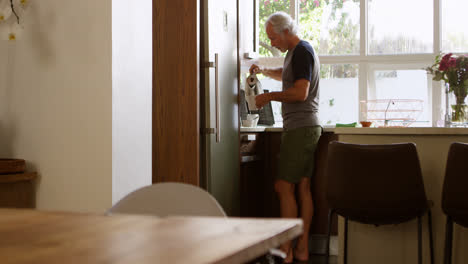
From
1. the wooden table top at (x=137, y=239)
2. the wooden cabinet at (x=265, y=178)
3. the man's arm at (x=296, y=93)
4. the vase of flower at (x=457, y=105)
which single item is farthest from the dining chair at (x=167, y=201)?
the wooden cabinet at (x=265, y=178)

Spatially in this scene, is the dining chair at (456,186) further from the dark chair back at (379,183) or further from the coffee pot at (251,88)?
the coffee pot at (251,88)

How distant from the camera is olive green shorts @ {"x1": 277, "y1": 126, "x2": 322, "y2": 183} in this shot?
3570 mm

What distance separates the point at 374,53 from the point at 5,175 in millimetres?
Result: 3741

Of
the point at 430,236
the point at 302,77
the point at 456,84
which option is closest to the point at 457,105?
the point at 456,84

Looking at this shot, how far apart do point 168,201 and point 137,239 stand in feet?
1.59

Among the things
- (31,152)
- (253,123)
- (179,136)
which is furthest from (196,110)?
(253,123)

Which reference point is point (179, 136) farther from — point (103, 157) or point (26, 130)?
point (26, 130)

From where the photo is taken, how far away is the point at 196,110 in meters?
2.98

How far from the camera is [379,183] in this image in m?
2.60

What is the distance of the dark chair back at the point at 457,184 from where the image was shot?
8.07ft

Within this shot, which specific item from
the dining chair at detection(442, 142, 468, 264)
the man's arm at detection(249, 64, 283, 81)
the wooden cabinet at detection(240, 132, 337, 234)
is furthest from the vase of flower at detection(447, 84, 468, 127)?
the man's arm at detection(249, 64, 283, 81)

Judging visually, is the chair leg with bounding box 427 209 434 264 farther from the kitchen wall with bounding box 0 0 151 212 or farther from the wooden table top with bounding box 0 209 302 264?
the wooden table top with bounding box 0 209 302 264

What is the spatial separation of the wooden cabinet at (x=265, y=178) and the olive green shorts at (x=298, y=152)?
0.21 meters

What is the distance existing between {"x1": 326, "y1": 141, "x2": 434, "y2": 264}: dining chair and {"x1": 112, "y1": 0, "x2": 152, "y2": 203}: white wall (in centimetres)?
99
